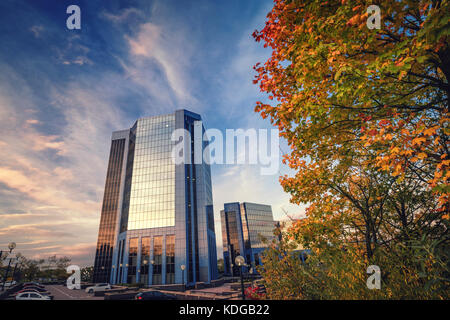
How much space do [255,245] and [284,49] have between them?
74.5 meters

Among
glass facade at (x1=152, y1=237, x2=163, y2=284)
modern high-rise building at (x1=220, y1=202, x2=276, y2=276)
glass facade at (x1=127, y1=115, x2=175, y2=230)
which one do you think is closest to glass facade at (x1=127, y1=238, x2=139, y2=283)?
glass facade at (x1=127, y1=115, x2=175, y2=230)

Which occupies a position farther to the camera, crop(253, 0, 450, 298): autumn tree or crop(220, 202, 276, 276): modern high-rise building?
crop(220, 202, 276, 276): modern high-rise building

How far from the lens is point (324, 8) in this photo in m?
4.47

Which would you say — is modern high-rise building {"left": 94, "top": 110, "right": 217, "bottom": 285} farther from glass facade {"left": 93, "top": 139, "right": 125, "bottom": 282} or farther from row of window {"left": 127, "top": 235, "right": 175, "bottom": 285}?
glass facade {"left": 93, "top": 139, "right": 125, "bottom": 282}

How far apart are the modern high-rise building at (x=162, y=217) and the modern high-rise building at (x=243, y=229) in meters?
18.6

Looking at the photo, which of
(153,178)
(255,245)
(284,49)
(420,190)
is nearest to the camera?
(284,49)

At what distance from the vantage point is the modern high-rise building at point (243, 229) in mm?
70312

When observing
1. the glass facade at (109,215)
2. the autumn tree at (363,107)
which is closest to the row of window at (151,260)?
the glass facade at (109,215)

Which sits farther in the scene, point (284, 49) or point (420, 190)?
point (420, 190)

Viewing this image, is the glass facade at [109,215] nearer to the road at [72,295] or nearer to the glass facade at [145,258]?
the glass facade at [145,258]

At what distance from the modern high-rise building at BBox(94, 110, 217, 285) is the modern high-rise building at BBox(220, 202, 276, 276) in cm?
1859

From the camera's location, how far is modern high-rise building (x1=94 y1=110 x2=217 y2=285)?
141 ft

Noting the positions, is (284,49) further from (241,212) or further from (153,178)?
(241,212)
